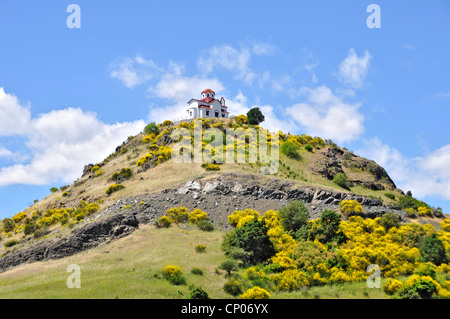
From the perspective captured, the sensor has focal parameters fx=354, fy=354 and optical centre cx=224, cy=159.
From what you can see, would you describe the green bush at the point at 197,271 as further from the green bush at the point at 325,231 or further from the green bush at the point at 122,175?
the green bush at the point at 122,175

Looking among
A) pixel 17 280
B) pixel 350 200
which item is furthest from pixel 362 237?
pixel 17 280

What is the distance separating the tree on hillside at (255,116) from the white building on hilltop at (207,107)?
8626mm

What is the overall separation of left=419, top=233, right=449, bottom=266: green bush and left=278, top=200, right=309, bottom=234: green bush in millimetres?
12216

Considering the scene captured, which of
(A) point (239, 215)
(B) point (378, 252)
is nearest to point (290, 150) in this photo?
(A) point (239, 215)

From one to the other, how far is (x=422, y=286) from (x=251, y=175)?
32.2 m

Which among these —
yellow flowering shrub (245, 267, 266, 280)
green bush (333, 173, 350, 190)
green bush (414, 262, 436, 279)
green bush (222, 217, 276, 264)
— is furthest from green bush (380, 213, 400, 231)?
green bush (333, 173, 350, 190)

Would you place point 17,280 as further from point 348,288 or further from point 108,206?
point 348,288

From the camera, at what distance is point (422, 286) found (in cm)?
2611

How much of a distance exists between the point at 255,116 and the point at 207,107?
13418 millimetres

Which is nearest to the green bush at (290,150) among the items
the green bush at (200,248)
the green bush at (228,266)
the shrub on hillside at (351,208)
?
the shrub on hillside at (351,208)

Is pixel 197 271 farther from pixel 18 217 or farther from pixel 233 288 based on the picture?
pixel 18 217

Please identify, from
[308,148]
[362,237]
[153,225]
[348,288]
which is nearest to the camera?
[348,288]

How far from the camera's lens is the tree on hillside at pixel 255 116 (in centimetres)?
9394
